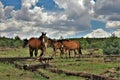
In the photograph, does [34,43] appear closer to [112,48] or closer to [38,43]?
[38,43]

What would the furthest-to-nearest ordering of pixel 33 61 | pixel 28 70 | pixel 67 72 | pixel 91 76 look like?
pixel 33 61, pixel 28 70, pixel 67 72, pixel 91 76

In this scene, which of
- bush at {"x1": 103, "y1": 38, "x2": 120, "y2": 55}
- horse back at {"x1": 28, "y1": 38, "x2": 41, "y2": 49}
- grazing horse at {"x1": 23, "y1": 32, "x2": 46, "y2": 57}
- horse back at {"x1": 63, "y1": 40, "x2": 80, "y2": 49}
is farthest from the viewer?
bush at {"x1": 103, "y1": 38, "x2": 120, "y2": 55}

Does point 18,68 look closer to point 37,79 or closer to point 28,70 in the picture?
point 28,70

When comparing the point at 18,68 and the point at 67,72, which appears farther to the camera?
the point at 18,68

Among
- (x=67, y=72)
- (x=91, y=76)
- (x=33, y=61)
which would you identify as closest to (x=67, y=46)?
(x=33, y=61)

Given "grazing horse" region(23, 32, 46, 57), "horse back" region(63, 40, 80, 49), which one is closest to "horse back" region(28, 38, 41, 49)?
"grazing horse" region(23, 32, 46, 57)

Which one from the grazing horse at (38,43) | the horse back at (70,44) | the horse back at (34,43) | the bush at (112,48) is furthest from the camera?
the bush at (112,48)

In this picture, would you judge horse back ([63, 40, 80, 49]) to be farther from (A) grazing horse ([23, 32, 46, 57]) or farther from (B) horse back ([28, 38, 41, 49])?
(B) horse back ([28, 38, 41, 49])

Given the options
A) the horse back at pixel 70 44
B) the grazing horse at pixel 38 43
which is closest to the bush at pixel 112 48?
the horse back at pixel 70 44

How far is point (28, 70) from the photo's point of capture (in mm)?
33594

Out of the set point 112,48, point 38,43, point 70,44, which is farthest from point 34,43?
point 112,48

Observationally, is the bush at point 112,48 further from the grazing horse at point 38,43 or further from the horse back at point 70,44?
the grazing horse at point 38,43

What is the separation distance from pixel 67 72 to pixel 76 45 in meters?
24.8

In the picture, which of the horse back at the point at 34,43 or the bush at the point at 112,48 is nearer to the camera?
the horse back at the point at 34,43
